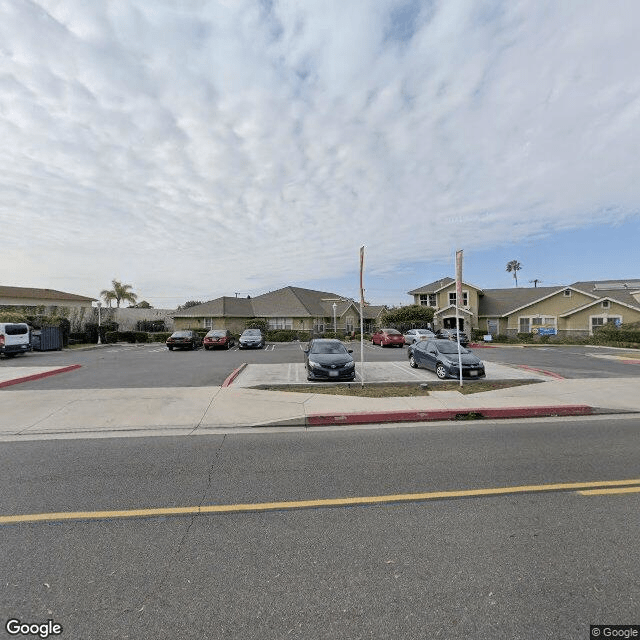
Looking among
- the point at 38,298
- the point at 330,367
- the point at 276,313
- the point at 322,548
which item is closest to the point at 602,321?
the point at 276,313

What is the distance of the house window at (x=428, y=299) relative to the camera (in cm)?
4481

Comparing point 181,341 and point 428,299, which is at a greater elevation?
point 428,299

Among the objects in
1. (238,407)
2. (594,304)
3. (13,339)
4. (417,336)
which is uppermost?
(594,304)

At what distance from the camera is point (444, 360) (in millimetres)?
13492

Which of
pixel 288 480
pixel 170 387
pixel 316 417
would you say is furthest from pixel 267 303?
pixel 288 480

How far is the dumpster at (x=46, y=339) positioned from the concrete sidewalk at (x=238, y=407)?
→ 19.4 meters

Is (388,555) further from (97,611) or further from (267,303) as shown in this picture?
(267,303)

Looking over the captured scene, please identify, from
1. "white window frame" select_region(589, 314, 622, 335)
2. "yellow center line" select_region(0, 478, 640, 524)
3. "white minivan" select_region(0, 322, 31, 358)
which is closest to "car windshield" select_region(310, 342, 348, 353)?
"yellow center line" select_region(0, 478, 640, 524)

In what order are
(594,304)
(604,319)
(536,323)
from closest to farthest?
(604,319)
(594,304)
(536,323)

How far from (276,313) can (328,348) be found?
30767mm

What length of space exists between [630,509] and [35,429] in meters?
9.38

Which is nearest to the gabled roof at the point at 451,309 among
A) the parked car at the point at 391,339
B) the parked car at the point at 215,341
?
the parked car at the point at 391,339

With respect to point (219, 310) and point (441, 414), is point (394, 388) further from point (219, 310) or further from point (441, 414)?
point (219, 310)

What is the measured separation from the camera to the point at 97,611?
2525 millimetres
